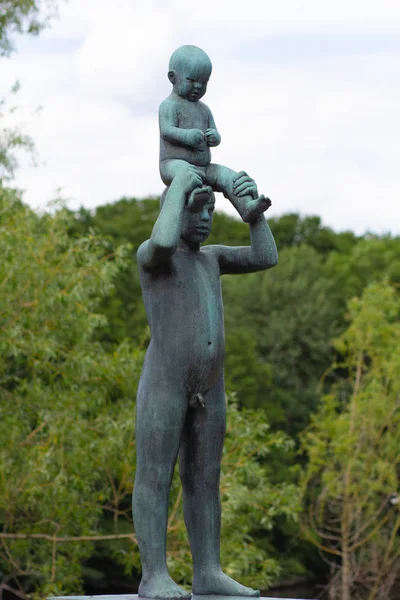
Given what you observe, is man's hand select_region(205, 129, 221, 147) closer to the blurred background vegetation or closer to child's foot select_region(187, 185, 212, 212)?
child's foot select_region(187, 185, 212, 212)

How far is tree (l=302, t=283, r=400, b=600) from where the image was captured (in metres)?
29.6

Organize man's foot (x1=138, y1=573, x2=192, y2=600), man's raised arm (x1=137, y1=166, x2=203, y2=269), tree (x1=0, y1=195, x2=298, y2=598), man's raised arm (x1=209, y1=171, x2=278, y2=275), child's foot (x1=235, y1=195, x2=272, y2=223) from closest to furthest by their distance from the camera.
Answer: man's foot (x1=138, y1=573, x2=192, y2=600)
man's raised arm (x1=137, y1=166, x2=203, y2=269)
child's foot (x1=235, y1=195, x2=272, y2=223)
man's raised arm (x1=209, y1=171, x2=278, y2=275)
tree (x1=0, y1=195, x2=298, y2=598)

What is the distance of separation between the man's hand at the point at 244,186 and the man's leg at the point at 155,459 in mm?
1163

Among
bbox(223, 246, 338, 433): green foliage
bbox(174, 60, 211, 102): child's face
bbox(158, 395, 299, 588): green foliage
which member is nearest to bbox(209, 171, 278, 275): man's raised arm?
bbox(174, 60, 211, 102): child's face

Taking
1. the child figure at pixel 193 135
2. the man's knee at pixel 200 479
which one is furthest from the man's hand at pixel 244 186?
the man's knee at pixel 200 479

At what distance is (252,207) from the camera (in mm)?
7098

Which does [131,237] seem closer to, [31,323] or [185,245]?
[31,323]

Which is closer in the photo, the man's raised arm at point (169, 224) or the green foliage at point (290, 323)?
the man's raised arm at point (169, 224)

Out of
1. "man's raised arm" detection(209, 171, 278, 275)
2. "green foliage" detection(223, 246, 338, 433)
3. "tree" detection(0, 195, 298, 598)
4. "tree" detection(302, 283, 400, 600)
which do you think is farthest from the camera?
"green foliage" detection(223, 246, 338, 433)

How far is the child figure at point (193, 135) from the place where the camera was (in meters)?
7.15

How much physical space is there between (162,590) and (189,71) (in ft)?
9.52

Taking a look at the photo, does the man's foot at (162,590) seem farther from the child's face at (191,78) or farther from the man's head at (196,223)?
the child's face at (191,78)

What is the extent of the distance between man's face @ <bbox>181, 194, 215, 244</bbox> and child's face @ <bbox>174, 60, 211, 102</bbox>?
2.01 ft

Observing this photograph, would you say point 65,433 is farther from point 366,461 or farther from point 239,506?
point 366,461
